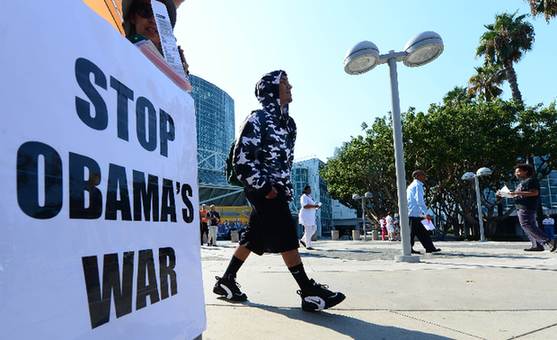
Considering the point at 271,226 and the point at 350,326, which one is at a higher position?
the point at 271,226

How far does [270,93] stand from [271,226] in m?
0.95

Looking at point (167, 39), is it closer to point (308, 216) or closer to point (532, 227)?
point (532, 227)

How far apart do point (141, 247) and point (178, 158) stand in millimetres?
391

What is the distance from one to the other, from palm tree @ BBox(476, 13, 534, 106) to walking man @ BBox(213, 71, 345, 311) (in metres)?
26.1

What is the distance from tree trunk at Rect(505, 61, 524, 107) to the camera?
83.6 ft

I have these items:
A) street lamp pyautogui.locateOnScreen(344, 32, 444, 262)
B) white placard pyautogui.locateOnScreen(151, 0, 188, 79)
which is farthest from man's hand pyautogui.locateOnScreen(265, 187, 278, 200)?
street lamp pyautogui.locateOnScreen(344, 32, 444, 262)

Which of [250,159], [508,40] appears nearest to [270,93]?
[250,159]

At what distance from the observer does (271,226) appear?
2.92m

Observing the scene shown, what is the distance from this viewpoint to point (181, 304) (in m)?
1.49

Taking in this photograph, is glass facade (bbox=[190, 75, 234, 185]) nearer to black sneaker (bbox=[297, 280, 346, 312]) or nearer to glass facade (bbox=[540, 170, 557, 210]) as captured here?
glass facade (bbox=[540, 170, 557, 210])

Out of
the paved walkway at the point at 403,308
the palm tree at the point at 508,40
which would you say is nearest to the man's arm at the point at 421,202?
the paved walkway at the point at 403,308

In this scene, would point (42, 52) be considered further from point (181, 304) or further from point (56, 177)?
point (181, 304)

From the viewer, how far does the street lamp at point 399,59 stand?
6234mm

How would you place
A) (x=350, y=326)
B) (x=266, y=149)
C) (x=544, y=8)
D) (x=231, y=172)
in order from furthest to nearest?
1. (x=544, y=8)
2. (x=231, y=172)
3. (x=266, y=149)
4. (x=350, y=326)
